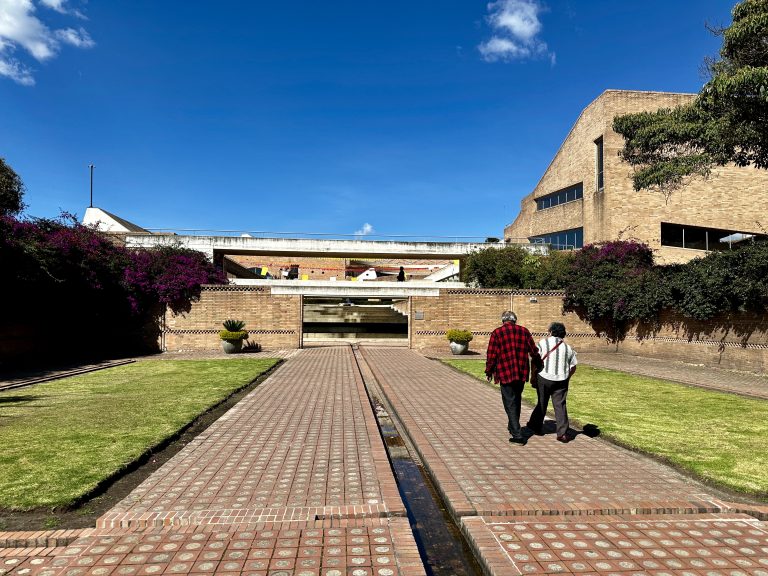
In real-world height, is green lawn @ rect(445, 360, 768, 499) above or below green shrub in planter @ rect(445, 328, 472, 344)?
below

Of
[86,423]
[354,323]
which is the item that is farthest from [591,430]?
[354,323]

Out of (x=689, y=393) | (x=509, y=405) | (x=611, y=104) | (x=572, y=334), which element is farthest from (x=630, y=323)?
(x=611, y=104)

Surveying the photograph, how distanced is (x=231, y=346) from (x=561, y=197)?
28155mm

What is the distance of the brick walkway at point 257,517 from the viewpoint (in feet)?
10.4

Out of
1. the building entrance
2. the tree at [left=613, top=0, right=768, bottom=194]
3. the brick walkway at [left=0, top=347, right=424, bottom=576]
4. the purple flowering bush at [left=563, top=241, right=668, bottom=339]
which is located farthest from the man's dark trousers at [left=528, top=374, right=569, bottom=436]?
the building entrance

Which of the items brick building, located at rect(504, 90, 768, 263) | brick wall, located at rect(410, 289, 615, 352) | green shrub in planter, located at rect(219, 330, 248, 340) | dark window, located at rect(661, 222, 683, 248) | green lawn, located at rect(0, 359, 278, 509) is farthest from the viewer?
dark window, located at rect(661, 222, 683, 248)

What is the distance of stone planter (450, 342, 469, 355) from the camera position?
64.1 feet

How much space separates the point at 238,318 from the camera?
2070 cm

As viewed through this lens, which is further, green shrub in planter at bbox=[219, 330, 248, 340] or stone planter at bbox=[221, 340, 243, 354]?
stone planter at bbox=[221, 340, 243, 354]

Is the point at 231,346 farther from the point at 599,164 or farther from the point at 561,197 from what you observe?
the point at 561,197

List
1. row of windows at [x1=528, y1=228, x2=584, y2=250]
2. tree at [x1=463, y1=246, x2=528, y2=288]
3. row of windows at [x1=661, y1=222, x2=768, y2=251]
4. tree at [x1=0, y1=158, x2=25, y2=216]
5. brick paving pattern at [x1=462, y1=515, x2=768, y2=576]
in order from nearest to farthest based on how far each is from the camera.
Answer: brick paving pattern at [x1=462, y1=515, x2=768, y2=576] < tree at [x1=0, y1=158, x2=25, y2=216] < tree at [x1=463, y1=246, x2=528, y2=288] < row of windows at [x1=661, y1=222, x2=768, y2=251] < row of windows at [x1=528, y1=228, x2=584, y2=250]

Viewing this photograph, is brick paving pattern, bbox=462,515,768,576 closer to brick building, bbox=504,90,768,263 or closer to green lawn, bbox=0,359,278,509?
green lawn, bbox=0,359,278,509

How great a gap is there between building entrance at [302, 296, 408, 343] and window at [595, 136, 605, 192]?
15.0m

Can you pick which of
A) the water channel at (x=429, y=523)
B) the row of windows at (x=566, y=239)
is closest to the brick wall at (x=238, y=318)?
the water channel at (x=429, y=523)
